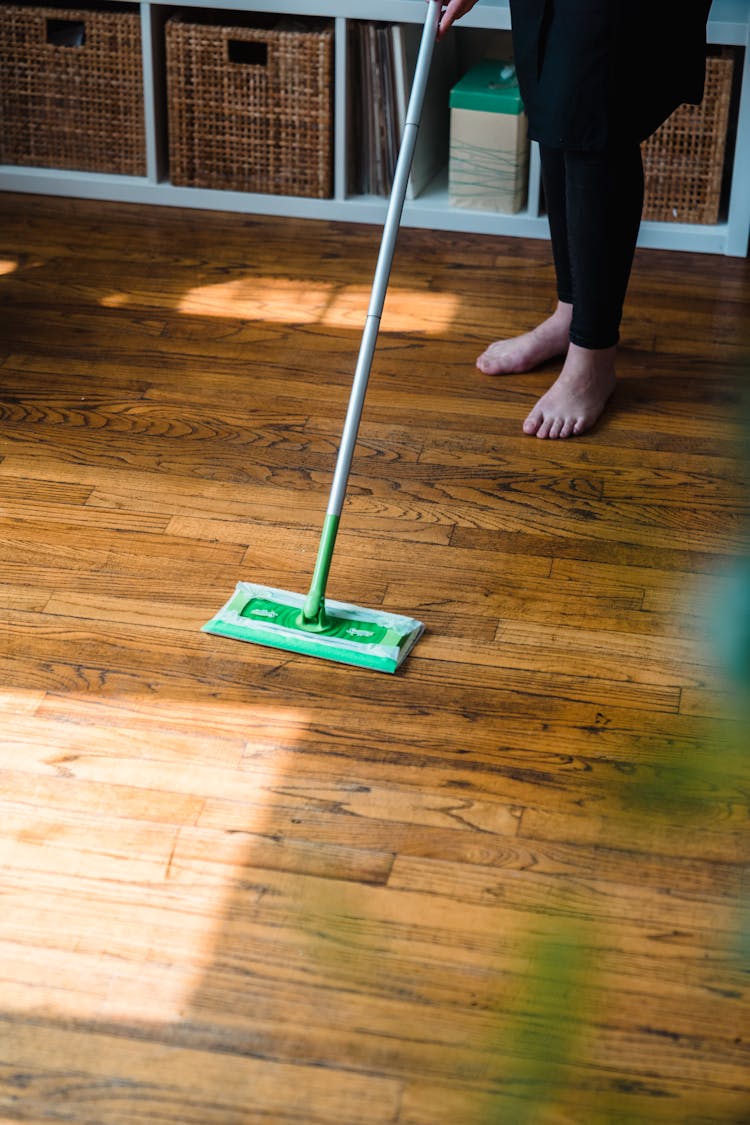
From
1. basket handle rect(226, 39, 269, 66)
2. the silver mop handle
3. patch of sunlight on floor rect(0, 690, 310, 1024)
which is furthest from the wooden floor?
basket handle rect(226, 39, 269, 66)

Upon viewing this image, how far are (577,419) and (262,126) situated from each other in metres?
1.07

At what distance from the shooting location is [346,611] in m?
1.48

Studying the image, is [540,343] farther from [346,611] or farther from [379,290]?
[346,611]

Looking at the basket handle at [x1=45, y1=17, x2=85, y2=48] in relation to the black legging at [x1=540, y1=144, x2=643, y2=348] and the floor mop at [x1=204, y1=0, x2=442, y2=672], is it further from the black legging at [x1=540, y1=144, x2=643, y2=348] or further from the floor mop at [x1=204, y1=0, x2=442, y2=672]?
the floor mop at [x1=204, y1=0, x2=442, y2=672]

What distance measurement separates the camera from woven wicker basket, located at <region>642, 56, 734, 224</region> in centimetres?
230

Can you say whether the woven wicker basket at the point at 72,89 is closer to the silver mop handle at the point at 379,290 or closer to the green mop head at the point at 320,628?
the silver mop handle at the point at 379,290

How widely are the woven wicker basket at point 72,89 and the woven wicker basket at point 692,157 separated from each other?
1.04m

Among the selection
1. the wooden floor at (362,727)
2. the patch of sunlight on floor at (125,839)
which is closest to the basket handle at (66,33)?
the wooden floor at (362,727)

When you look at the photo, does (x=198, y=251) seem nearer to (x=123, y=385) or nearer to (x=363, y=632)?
(x=123, y=385)

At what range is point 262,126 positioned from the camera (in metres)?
2.51

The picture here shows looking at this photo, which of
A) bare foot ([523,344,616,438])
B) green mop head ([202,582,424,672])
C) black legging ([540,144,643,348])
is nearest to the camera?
green mop head ([202,582,424,672])

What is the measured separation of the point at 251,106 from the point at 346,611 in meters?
1.42

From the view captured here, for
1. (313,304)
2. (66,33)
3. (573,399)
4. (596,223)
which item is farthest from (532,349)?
(66,33)

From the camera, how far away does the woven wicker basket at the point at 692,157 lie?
2299mm
